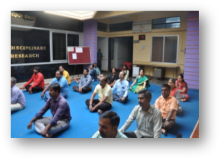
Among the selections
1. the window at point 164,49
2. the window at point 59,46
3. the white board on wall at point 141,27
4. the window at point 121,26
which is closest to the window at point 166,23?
the white board on wall at point 141,27

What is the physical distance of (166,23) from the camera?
6945 mm

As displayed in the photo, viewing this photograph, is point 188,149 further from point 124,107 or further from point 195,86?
point 195,86

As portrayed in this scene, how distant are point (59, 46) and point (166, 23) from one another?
4.39 m

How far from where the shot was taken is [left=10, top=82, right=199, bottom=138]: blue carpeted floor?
97.0 inches

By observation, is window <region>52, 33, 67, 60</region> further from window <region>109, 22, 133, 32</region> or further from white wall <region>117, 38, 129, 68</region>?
white wall <region>117, 38, 129, 68</region>

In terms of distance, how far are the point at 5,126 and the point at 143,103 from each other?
146 centimetres

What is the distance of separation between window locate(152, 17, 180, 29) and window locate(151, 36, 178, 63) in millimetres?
448

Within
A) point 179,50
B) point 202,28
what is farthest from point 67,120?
point 179,50

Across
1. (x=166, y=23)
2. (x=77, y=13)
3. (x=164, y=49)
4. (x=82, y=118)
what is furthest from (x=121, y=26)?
(x=82, y=118)

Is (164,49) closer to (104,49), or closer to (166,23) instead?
(166,23)

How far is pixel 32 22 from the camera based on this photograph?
5.82 m

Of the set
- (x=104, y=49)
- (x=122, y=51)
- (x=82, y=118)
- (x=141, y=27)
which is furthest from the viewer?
(x=122, y=51)

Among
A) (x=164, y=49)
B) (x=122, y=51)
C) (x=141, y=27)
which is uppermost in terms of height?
(x=141, y=27)

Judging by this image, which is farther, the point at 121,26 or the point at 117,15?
the point at 121,26
